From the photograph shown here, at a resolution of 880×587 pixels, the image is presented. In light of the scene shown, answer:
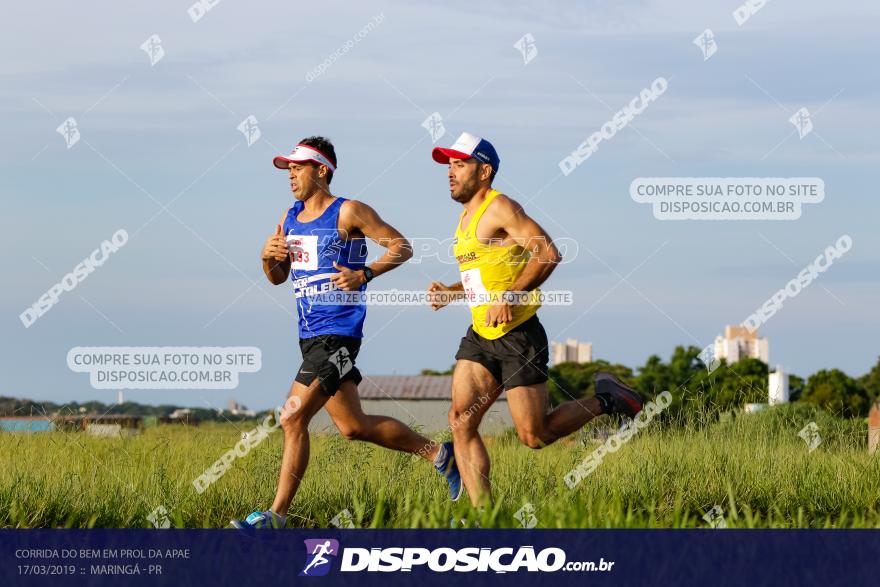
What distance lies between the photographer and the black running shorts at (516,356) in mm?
8164

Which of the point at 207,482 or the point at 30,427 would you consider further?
the point at 30,427

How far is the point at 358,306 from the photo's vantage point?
27.7ft

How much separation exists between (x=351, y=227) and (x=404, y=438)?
1632mm

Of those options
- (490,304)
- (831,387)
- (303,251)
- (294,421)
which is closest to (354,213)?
(303,251)

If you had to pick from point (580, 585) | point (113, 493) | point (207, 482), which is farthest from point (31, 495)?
point (580, 585)

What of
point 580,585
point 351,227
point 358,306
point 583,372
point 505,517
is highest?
point 583,372

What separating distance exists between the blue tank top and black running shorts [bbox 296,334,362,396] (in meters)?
0.06

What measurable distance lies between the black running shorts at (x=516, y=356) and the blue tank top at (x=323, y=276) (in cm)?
89

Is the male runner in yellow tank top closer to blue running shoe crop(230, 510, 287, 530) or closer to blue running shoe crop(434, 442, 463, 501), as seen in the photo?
blue running shoe crop(434, 442, 463, 501)

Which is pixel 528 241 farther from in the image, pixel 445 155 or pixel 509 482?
pixel 509 482

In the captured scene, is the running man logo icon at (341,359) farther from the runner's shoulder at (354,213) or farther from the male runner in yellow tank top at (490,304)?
the runner's shoulder at (354,213)

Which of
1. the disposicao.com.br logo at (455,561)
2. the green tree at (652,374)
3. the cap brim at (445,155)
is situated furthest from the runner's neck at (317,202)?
the green tree at (652,374)

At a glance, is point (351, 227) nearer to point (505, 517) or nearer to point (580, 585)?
point (505, 517)

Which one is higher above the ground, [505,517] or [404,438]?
[404,438]
